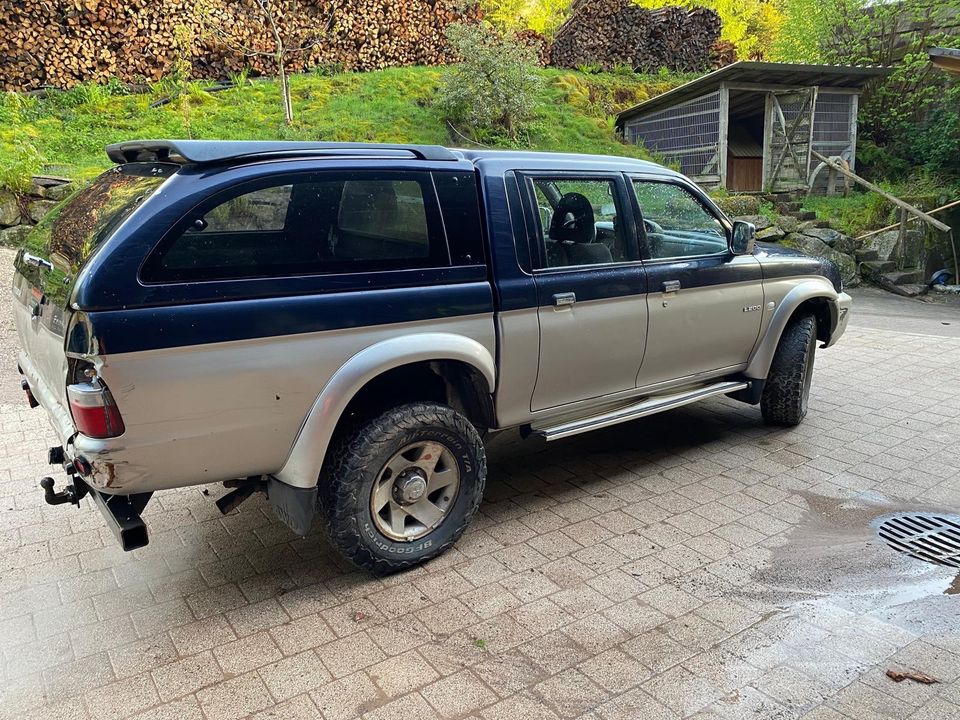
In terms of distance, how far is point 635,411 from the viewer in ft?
14.5

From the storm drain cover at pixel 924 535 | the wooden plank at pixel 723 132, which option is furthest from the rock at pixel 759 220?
the storm drain cover at pixel 924 535

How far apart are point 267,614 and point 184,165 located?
2.02 metres

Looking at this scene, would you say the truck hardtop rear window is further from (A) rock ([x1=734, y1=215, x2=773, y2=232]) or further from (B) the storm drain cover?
(A) rock ([x1=734, y1=215, x2=773, y2=232])

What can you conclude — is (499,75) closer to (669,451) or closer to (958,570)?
(669,451)

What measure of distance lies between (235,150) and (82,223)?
0.80 m

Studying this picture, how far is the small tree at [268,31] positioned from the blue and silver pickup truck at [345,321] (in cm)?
1220

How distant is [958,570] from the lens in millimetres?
3572

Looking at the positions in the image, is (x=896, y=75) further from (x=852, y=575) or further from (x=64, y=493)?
(x=64, y=493)

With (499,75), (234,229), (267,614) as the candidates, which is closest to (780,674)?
(267,614)

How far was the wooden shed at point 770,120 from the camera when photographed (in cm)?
1418

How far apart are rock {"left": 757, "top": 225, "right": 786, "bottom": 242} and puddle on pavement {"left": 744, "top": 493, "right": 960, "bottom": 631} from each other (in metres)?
9.63

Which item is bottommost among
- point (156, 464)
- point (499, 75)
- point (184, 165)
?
point (156, 464)

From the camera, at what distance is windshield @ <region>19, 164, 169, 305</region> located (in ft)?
9.54

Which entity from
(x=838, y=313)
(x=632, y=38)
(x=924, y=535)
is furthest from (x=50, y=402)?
(x=632, y=38)
